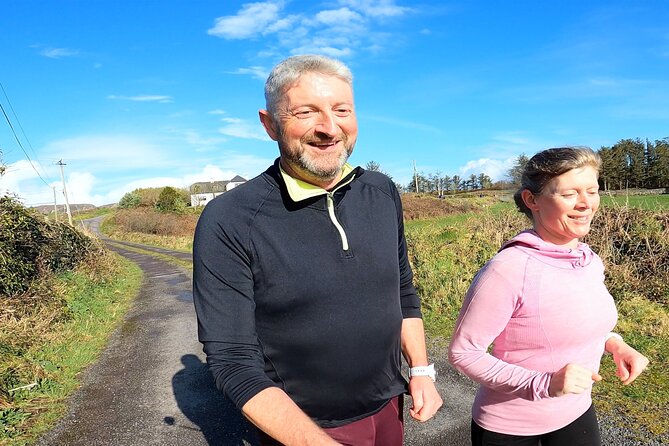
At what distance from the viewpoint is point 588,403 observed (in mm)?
2109

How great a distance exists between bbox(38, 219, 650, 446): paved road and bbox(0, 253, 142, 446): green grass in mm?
214

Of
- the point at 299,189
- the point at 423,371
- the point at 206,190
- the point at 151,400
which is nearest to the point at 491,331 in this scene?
the point at 423,371

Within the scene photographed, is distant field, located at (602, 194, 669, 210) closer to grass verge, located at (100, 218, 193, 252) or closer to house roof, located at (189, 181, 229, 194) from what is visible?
grass verge, located at (100, 218, 193, 252)

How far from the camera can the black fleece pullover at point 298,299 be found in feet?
4.82

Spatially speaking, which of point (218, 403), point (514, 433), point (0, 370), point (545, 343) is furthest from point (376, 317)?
point (0, 370)

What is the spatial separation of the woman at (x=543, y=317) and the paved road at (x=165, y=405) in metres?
1.80

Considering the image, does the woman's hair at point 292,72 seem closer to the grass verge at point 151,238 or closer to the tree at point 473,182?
the grass verge at point 151,238

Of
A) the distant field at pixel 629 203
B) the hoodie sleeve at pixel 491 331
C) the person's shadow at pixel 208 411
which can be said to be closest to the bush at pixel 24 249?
the person's shadow at pixel 208 411

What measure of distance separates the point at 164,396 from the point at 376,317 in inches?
165

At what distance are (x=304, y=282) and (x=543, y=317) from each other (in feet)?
3.48

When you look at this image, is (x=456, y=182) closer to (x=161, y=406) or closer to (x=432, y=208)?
(x=432, y=208)

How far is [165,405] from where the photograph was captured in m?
4.75

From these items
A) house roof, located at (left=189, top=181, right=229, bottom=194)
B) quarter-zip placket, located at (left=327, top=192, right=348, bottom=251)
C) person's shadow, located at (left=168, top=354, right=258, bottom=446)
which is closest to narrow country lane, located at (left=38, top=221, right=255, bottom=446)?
person's shadow, located at (left=168, top=354, right=258, bottom=446)

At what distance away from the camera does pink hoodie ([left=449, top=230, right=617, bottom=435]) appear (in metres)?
1.88
